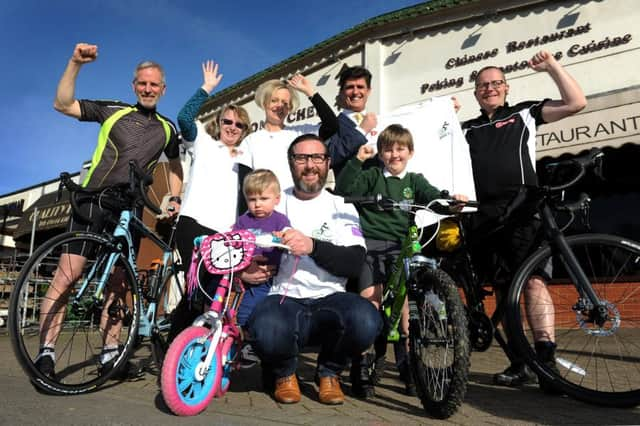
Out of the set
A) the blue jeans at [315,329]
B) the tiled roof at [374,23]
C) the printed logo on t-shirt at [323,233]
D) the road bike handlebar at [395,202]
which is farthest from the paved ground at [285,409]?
the tiled roof at [374,23]

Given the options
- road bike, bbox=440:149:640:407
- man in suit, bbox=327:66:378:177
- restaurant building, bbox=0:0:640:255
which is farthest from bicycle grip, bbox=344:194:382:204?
restaurant building, bbox=0:0:640:255

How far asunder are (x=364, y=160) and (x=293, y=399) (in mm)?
1909

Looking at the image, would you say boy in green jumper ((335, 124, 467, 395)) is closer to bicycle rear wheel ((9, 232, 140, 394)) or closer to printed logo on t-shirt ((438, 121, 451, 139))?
printed logo on t-shirt ((438, 121, 451, 139))

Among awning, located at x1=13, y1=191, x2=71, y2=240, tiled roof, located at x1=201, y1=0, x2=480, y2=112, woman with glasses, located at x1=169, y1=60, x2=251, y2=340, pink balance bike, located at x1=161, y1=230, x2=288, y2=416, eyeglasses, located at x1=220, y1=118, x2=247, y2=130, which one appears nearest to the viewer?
pink balance bike, located at x1=161, y1=230, x2=288, y2=416

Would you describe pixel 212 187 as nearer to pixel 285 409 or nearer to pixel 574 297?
pixel 285 409

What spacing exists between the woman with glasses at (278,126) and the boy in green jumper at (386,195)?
50 cm

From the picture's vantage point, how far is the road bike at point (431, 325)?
2.02 m

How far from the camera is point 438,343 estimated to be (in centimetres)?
217

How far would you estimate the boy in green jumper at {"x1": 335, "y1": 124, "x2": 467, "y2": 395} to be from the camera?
3053 mm

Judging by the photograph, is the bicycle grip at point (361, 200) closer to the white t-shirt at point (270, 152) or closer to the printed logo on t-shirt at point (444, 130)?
the white t-shirt at point (270, 152)

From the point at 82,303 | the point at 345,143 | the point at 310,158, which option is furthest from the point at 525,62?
the point at 82,303

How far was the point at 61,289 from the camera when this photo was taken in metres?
2.86

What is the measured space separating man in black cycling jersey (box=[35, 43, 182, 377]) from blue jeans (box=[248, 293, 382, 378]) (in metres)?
1.09

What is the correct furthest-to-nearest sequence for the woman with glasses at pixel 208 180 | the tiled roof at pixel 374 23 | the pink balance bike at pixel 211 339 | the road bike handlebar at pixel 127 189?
the tiled roof at pixel 374 23, the woman with glasses at pixel 208 180, the road bike handlebar at pixel 127 189, the pink balance bike at pixel 211 339
